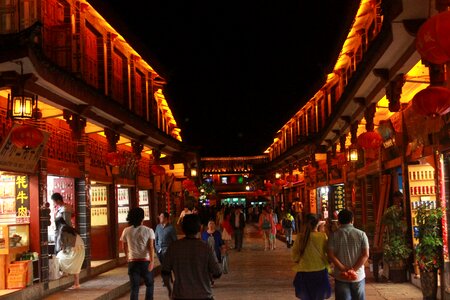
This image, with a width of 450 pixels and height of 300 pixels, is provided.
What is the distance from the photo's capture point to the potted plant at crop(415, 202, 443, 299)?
10.2m

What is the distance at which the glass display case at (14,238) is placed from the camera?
1230cm

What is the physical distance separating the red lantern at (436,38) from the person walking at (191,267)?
3301mm

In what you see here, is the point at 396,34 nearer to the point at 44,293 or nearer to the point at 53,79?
the point at 53,79

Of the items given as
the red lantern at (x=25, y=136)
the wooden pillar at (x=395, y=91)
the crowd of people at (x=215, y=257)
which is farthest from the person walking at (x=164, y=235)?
the wooden pillar at (x=395, y=91)

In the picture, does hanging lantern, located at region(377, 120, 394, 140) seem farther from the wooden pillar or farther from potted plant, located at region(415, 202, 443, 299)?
potted plant, located at region(415, 202, 443, 299)

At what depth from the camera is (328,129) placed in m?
20.9

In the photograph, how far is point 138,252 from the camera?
Result: 10195 mm

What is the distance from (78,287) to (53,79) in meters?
5.47

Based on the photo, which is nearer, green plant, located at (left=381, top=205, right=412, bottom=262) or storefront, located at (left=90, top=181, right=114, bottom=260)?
green plant, located at (left=381, top=205, right=412, bottom=262)

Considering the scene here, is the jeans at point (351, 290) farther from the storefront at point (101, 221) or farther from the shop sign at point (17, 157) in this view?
the storefront at point (101, 221)

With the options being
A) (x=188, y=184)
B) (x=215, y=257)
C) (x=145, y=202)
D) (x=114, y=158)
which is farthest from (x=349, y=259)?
(x=188, y=184)

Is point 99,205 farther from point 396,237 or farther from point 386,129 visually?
point 396,237

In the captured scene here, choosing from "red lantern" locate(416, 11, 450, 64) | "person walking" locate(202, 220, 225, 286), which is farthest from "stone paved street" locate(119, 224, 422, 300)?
"red lantern" locate(416, 11, 450, 64)

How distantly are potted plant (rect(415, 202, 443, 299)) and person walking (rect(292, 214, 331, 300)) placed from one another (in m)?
2.82
